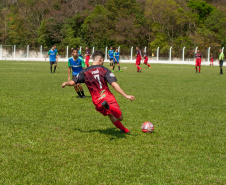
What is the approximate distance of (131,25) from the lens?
6391 cm

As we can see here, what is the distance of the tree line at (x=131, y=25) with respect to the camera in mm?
60531

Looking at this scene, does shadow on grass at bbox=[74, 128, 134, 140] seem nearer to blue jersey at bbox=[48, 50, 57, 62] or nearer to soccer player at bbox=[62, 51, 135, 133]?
soccer player at bbox=[62, 51, 135, 133]

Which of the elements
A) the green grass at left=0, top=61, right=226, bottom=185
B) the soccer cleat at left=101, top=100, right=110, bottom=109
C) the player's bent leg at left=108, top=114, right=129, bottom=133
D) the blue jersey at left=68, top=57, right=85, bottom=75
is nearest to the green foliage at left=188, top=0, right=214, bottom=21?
the blue jersey at left=68, top=57, right=85, bottom=75

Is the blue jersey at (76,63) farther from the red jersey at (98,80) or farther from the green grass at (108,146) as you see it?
the red jersey at (98,80)

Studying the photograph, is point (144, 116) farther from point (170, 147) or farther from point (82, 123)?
point (170, 147)

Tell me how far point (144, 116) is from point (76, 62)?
14.9 ft

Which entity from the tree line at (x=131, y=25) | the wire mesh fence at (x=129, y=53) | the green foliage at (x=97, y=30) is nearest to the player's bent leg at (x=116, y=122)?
the wire mesh fence at (x=129, y=53)

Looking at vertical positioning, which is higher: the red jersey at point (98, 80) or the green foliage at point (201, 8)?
the green foliage at point (201, 8)

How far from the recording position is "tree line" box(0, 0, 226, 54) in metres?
60.5

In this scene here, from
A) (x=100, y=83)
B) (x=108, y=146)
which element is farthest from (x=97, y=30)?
(x=108, y=146)

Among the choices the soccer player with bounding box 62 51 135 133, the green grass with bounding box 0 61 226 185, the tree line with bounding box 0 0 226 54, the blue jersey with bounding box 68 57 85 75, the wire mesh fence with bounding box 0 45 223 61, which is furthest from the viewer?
the tree line with bounding box 0 0 226 54

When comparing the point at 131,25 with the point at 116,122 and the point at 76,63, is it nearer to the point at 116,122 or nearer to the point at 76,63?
the point at 76,63

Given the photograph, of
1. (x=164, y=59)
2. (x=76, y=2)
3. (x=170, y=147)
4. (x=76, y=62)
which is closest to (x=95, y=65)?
(x=170, y=147)

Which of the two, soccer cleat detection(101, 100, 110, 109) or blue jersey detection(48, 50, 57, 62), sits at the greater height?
blue jersey detection(48, 50, 57, 62)
